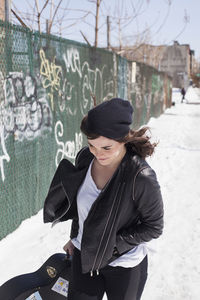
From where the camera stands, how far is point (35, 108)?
4.48 m

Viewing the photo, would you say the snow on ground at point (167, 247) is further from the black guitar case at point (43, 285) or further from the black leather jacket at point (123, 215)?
the black leather jacket at point (123, 215)

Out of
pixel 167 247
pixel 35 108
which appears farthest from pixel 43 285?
pixel 35 108

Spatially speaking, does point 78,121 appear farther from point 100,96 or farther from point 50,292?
point 50,292

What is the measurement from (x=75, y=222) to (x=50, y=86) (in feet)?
10.1

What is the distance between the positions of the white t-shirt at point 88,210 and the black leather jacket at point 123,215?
0.15ft

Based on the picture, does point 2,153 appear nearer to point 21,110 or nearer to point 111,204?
point 21,110

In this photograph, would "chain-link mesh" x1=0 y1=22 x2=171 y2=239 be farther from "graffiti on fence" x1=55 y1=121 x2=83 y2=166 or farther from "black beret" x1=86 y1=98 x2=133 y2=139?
"black beret" x1=86 y1=98 x2=133 y2=139

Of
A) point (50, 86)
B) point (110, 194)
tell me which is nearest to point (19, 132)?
point (50, 86)

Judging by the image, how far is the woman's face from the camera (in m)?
1.81

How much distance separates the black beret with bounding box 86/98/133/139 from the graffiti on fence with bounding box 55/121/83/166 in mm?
3473

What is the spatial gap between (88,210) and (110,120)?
520 mm

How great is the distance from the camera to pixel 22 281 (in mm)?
2287

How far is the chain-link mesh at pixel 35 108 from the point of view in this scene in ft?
12.7

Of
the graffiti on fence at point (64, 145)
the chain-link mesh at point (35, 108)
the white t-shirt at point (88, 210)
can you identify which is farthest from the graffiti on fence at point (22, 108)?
the white t-shirt at point (88, 210)
